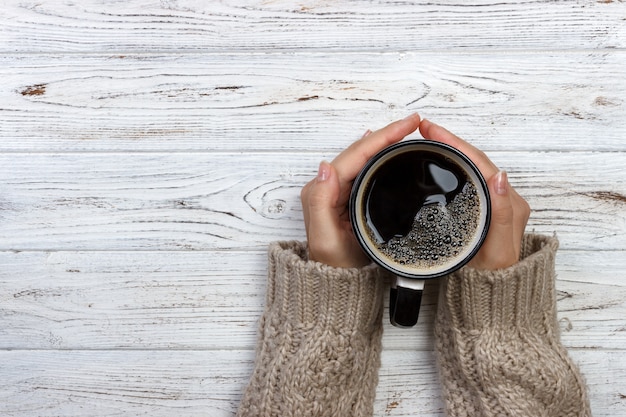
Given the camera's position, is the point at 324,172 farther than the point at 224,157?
No

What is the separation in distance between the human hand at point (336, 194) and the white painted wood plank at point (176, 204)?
0.35 ft

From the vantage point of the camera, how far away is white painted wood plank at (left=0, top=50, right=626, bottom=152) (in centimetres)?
82

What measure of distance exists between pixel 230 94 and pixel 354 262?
1.07 ft

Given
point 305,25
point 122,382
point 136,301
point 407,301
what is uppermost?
point 305,25

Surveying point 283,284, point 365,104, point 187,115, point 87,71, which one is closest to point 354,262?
point 283,284

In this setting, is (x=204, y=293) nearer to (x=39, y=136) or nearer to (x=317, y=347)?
(x=317, y=347)

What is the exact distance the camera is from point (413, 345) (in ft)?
2.75

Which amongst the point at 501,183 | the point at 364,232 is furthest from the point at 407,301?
the point at 501,183

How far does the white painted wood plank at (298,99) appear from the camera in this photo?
32.2 inches

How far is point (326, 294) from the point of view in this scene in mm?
744

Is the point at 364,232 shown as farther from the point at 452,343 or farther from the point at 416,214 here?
the point at 452,343

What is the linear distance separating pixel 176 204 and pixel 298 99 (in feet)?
0.84

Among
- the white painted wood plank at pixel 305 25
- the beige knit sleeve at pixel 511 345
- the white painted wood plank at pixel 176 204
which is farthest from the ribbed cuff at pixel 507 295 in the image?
the white painted wood plank at pixel 305 25

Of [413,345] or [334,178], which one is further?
[413,345]
